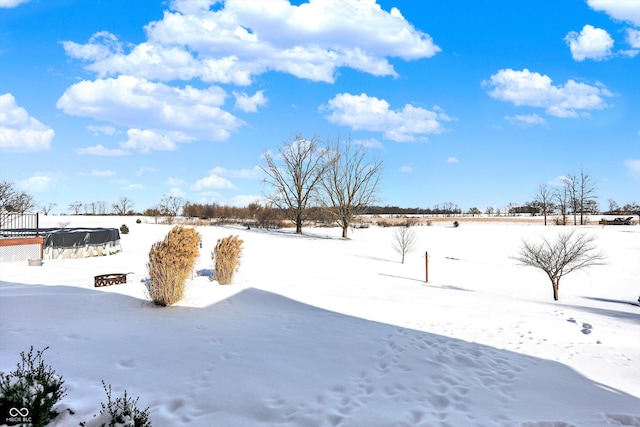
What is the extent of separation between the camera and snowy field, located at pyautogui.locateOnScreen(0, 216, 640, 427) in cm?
435

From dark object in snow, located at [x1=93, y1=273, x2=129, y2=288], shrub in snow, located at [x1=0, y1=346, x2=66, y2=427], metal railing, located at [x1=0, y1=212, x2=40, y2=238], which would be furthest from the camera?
metal railing, located at [x1=0, y1=212, x2=40, y2=238]

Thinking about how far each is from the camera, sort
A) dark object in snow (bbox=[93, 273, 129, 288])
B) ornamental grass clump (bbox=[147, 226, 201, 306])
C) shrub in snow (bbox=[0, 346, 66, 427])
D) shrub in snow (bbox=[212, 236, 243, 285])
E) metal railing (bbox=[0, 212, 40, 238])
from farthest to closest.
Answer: metal railing (bbox=[0, 212, 40, 238]) < shrub in snow (bbox=[212, 236, 243, 285]) < dark object in snow (bbox=[93, 273, 129, 288]) < ornamental grass clump (bbox=[147, 226, 201, 306]) < shrub in snow (bbox=[0, 346, 66, 427])

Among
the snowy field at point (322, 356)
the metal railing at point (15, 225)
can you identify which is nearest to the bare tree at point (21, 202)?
the metal railing at point (15, 225)

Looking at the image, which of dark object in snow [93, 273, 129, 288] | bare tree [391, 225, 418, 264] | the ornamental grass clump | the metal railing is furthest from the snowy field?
bare tree [391, 225, 418, 264]

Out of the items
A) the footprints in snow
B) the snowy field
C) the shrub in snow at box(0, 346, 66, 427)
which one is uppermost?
the shrub in snow at box(0, 346, 66, 427)

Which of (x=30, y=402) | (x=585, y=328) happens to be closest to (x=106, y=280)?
(x=30, y=402)

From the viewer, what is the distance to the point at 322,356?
19.6 feet

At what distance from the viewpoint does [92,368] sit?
488 cm

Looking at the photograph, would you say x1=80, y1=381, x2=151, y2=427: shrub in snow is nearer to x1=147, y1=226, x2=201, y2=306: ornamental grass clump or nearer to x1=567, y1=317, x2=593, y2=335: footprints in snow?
x1=147, y1=226, x2=201, y2=306: ornamental grass clump

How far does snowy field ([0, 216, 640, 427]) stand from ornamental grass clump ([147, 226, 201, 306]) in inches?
13.1

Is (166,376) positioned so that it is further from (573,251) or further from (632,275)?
(632,275)

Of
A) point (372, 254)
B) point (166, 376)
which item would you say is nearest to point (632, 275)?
point (372, 254)

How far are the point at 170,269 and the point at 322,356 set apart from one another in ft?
13.8

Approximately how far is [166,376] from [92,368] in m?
0.89
